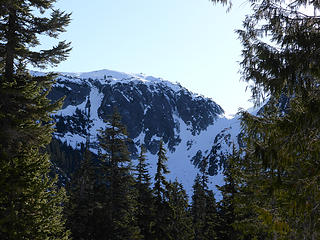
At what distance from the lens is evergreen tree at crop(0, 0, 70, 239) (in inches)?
348

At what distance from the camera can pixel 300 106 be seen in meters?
5.76

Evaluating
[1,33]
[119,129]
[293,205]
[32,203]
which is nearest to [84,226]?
[119,129]

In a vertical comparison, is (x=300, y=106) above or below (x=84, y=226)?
above

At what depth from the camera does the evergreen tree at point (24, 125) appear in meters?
8.83

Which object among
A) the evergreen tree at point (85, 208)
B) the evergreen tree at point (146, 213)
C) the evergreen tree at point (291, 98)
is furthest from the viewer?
the evergreen tree at point (85, 208)

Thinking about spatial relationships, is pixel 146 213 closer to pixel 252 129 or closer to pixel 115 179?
pixel 115 179

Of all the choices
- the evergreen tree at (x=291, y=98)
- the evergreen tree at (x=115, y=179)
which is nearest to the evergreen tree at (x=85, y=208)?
the evergreen tree at (x=115, y=179)

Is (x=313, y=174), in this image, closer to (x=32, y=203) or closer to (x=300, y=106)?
(x=300, y=106)

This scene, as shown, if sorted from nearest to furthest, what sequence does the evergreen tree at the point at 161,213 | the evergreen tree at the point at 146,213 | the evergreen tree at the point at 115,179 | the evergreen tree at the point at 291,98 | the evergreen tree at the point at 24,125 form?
the evergreen tree at the point at 291,98 → the evergreen tree at the point at 24,125 → the evergreen tree at the point at 115,179 → the evergreen tree at the point at 161,213 → the evergreen tree at the point at 146,213

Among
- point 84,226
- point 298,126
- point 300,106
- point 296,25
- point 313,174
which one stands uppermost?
point 296,25

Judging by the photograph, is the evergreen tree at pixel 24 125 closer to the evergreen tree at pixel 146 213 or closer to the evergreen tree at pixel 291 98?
the evergreen tree at pixel 291 98

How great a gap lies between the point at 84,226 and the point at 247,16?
2191 cm

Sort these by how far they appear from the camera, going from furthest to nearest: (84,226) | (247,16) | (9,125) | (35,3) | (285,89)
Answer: (84,226), (35,3), (9,125), (247,16), (285,89)

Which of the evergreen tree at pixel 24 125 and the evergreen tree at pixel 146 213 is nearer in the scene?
the evergreen tree at pixel 24 125
